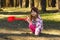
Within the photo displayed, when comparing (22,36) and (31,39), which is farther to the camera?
(22,36)

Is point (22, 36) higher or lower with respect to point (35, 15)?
lower

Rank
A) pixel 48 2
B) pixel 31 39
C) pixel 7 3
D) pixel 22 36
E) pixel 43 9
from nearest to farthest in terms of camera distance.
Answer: pixel 31 39 → pixel 22 36 → pixel 43 9 → pixel 48 2 → pixel 7 3

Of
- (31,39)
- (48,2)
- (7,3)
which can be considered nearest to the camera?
(31,39)

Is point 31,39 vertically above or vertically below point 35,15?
below

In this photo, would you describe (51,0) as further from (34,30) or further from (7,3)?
(34,30)

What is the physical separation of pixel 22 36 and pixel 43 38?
2.39 feet

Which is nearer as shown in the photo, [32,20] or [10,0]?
[32,20]

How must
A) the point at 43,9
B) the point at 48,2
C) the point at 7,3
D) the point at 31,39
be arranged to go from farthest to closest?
the point at 7,3, the point at 48,2, the point at 43,9, the point at 31,39

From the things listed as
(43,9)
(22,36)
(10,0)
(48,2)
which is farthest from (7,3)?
(22,36)

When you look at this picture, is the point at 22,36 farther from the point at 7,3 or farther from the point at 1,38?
the point at 7,3

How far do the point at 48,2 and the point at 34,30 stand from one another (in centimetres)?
2569

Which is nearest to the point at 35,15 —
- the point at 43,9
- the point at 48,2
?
the point at 43,9

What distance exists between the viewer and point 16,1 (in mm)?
37438

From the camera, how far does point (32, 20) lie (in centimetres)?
856
